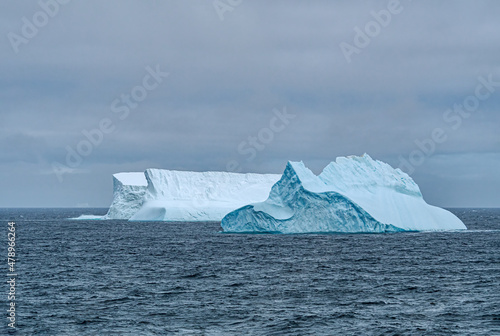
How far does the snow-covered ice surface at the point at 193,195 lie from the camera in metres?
67.8

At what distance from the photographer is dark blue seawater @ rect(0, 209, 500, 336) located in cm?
1479

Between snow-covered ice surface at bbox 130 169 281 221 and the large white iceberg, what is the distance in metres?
25.3

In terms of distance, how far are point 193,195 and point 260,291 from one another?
168ft

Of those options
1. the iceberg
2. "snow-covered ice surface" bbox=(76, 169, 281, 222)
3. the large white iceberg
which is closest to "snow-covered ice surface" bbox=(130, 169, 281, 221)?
"snow-covered ice surface" bbox=(76, 169, 281, 222)

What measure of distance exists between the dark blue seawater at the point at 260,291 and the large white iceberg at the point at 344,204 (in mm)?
5662

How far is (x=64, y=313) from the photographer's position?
1614 cm

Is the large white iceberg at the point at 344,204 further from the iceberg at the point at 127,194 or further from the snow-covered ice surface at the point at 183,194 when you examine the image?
the iceberg at the point at 127,194

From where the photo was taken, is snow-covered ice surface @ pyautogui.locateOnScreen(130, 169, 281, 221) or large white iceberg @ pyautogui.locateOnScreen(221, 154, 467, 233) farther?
snow-covered ice surface @ pyautogui.locateOnScreen(130, 169, 281, 221)

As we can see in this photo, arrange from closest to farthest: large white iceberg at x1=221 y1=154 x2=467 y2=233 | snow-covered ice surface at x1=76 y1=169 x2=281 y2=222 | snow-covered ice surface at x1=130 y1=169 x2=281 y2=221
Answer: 1. large white iceberg at x1=221 y1=154 x2=467 y2=233
2. snow-covered ice surface at x1=130 y1=169 x2=281 y2=221
3. snow-covered ice surface at x1=76 y1=169 x2=281 y2=222

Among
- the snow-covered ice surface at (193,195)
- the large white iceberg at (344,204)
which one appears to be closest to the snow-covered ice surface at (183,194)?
the snow-covered ice surface at (193,195)

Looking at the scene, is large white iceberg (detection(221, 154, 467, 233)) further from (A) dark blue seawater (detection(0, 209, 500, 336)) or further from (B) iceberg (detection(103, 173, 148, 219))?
(B) iceberg (detection(103, 173, 148, 219))

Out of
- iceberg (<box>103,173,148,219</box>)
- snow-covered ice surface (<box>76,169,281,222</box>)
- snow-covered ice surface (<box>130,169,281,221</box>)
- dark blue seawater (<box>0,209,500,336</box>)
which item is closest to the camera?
dark blue seawater (<box>0,209,500,336</box>)

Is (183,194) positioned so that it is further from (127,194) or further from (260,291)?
(260,291)

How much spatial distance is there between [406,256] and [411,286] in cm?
918
